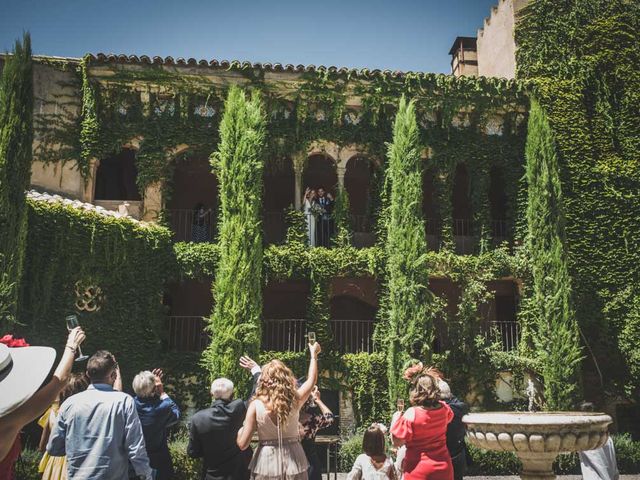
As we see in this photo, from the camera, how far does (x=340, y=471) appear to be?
15.4m

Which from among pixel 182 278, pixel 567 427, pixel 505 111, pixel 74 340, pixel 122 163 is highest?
pixel 505 111

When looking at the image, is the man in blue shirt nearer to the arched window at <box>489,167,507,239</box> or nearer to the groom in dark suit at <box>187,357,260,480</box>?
the groom in dark suit at <box>187,357,260,480</box>

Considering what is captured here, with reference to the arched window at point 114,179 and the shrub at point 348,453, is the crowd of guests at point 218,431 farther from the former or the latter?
the arched window at point 114,179

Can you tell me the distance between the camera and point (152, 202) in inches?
723

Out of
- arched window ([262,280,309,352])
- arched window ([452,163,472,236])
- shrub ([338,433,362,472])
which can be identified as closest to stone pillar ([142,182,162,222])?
arched window ([262,280,309,352])

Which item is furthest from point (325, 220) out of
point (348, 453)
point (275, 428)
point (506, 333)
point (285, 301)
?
point (275, 428)

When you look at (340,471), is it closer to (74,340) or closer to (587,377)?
(587,377)

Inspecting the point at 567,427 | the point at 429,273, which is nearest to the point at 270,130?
the point at 429,273

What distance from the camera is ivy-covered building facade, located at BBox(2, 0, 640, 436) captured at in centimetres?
1655

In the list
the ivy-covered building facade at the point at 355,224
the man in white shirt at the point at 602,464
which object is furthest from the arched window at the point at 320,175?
the man in white shirt at the point at 602,464

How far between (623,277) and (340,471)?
10.5 meters

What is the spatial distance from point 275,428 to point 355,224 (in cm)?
1585

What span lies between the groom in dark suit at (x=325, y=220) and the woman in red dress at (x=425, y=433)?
45.7 ft

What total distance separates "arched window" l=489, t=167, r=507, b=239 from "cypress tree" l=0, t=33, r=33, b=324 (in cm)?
1428
